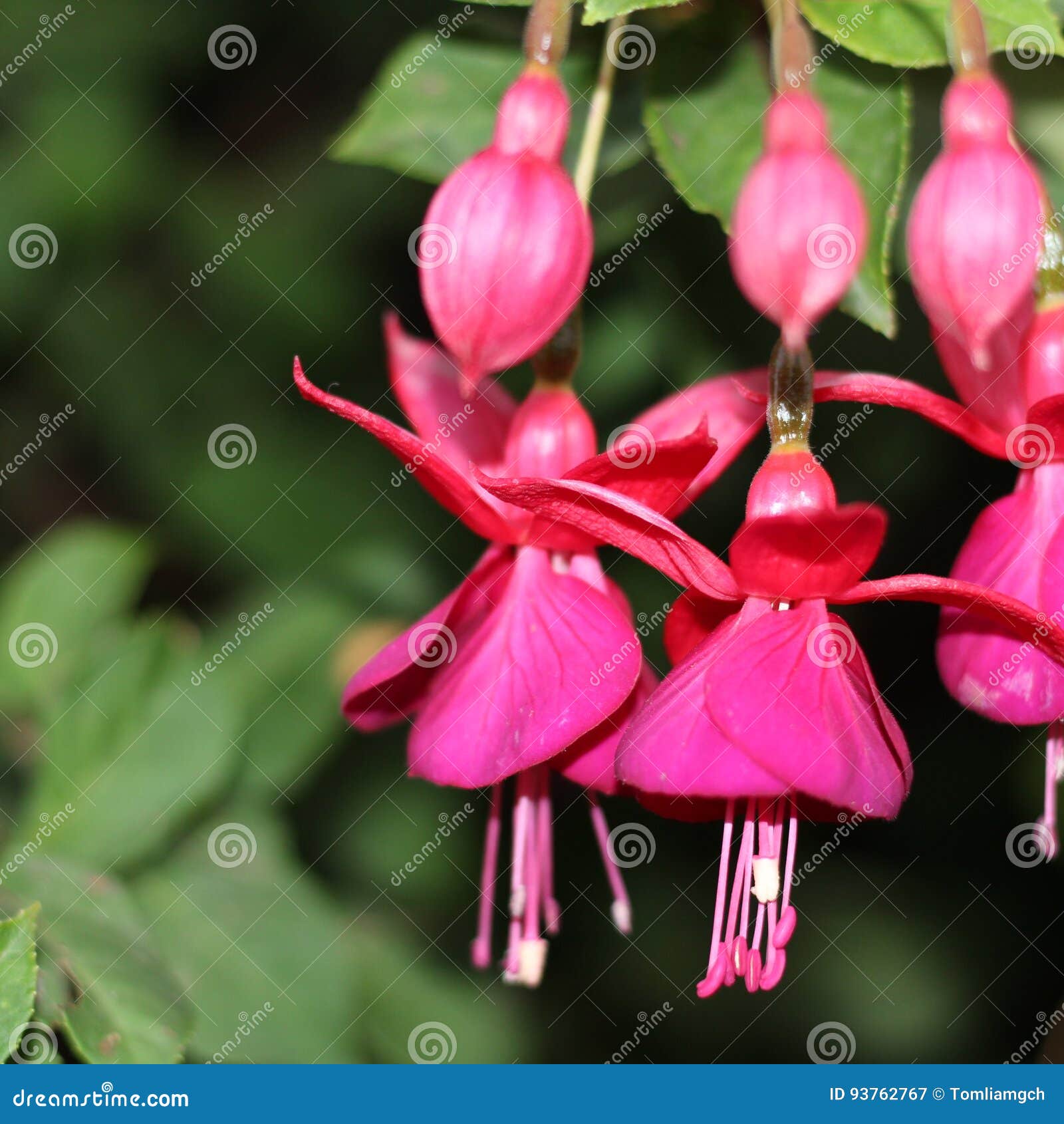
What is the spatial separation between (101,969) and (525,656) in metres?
0.44

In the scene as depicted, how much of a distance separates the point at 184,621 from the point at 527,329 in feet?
2.84

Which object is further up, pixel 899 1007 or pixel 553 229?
pixel 553 229

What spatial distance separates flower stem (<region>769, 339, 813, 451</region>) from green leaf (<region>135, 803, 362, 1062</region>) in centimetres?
78

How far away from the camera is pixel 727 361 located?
108 cm

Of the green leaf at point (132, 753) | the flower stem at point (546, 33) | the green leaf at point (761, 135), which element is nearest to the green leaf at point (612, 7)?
the flower stem at point (546, 33)

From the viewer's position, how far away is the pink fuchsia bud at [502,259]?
65 centimetres

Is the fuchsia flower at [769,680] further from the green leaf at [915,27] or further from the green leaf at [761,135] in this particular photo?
the green leaf at [915,27]

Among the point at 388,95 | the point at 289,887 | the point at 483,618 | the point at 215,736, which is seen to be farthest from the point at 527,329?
the point at 289,887

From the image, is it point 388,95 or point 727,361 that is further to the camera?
point 727,361

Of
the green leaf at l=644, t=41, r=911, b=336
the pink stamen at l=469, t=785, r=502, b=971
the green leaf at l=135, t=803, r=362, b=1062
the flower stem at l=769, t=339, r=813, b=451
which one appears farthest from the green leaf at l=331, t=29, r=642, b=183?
the green leaf at l=135, t=803, r=362, b=1062

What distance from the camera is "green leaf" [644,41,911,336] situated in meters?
0.79

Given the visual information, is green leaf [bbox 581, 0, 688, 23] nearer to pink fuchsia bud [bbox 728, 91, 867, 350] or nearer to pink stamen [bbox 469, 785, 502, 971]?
pink fuchsia bud [bbox 728, 91, 867, 350]

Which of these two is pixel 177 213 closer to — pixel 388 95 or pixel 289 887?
pixel 388 95

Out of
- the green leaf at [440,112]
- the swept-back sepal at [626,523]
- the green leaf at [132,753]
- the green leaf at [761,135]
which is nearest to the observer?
the swept-back sepal at [626,523]
